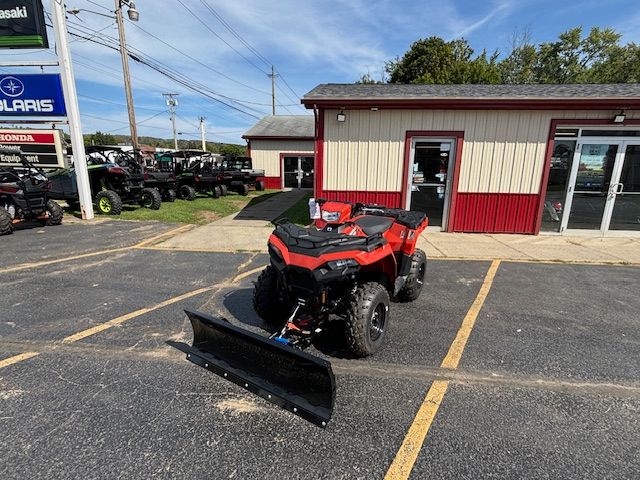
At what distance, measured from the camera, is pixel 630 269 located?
5.93 m

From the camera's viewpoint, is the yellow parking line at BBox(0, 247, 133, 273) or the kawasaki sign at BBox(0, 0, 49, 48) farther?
the kawasaki sign at BBox(0, 0, 49, 48)

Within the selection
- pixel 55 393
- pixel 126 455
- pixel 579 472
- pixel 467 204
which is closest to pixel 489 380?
pixel 579 472

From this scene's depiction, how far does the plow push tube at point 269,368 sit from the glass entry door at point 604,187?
351 inches

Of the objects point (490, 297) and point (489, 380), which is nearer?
point (489, 380)

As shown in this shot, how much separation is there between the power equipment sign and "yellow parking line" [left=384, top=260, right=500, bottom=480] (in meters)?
11.0

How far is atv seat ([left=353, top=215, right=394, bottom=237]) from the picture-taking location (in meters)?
3.45

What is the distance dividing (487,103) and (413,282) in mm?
5866

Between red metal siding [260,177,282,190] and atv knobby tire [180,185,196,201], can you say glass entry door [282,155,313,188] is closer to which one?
red metal siding [260,177,282,190]

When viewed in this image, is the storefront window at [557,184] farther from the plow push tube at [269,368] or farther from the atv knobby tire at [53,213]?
the atv knobby tire at [53,213]

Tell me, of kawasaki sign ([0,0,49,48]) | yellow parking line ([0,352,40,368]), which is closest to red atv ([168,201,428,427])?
yellow parking line ([0,352,40,368])

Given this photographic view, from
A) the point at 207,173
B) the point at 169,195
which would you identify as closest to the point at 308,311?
the point at 169,195

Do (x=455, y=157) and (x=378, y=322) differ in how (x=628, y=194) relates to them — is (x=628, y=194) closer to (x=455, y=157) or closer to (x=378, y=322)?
(x=455, y=157)

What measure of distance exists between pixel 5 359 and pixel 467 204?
347 inches

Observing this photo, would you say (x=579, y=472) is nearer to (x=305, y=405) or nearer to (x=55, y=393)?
(x=305, y=405)
